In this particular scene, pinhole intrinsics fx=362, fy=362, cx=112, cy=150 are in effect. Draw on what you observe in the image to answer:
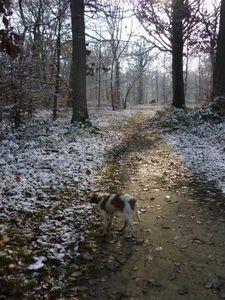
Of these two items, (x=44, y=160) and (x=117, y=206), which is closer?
(x=117, y=206)

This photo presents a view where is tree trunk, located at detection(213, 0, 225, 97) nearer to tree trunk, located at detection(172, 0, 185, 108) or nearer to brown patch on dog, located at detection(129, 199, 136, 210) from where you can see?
tree trunk, located at detection(172, 0, 185, 108)

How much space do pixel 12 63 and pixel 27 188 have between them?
6.65 meters

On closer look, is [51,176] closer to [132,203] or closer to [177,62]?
[132,203]

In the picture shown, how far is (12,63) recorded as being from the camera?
42.1ft

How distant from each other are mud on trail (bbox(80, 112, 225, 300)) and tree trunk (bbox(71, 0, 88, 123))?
680cm

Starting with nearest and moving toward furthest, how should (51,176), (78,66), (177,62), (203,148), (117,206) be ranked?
(117,206) → (51,176) → (203,148) → (78,66) → (177,62)

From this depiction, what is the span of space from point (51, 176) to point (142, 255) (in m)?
3.83

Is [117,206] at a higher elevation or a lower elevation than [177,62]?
lower

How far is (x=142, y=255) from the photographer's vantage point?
18.2 ft

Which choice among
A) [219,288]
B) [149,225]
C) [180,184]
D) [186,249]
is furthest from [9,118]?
[219,288]

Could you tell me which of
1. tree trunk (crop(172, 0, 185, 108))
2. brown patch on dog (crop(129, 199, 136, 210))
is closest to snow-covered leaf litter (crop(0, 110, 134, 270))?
brown patch on dog (crop(129, 199, 136, 210))

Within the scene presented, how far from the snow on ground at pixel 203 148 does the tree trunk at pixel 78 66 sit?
389 cm

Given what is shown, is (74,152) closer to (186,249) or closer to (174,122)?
(186,249)

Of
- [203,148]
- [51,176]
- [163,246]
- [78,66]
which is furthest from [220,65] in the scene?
[163,246]
